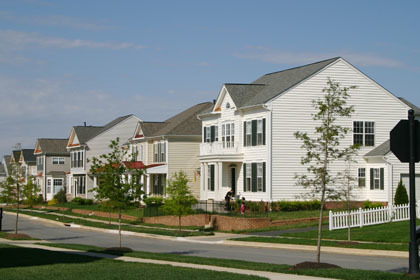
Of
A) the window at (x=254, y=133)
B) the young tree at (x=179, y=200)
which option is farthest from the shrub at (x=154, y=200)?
the young tree at (x=179, y=200)

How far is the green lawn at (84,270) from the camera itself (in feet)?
49.6

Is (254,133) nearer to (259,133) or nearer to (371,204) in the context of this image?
(259,133)

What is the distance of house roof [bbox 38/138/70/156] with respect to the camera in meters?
89.8

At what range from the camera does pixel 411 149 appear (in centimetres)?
1250

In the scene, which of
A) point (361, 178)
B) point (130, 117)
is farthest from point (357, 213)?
point (130, 117)

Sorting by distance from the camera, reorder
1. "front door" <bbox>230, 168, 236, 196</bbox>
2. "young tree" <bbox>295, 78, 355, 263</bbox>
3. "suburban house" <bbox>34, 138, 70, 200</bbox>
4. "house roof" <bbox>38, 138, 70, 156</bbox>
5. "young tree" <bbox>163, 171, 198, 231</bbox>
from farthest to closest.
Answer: "house roof" <bbox>38, 138, 70, 156</bbox> → "suburban house" <bbox>34, 138, 70, 200</bbox> → "front door" <bbox>230, 168, 236, 196</bbox> → "young tree" <bbox>163, 171, 198, 231</bbox> → "young tree" <bbox>295, 78, 355, 263</bbox>

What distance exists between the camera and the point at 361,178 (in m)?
41.8

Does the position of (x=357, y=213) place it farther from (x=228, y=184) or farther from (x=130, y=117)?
(x=130, y=117)

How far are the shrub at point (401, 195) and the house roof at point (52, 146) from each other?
5998 cm

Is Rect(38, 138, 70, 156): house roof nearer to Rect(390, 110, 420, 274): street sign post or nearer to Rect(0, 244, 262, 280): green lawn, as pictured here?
Rect(0, 244, 262, 280): green lawn

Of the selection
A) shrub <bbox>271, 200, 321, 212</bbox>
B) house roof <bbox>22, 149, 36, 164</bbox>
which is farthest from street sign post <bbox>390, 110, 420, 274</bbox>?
house roof <bbox>22, 149, 36, 164</bbox>

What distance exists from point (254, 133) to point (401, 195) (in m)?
10.6

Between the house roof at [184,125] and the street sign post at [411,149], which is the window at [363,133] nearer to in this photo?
the house roof at [184,125]

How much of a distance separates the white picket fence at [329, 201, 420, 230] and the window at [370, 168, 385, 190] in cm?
779
